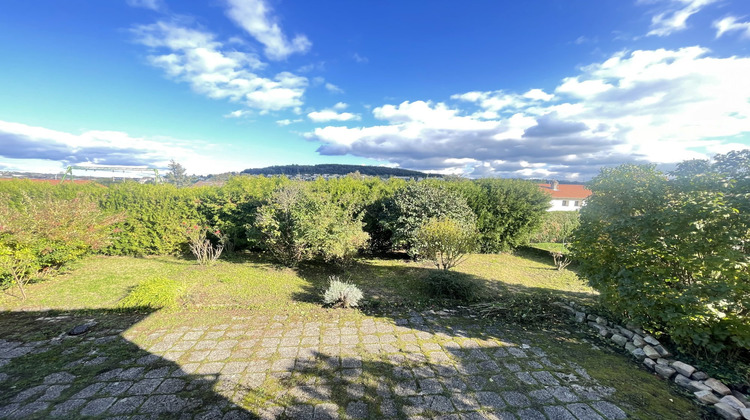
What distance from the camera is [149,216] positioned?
920 cm

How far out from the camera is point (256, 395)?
2.95m

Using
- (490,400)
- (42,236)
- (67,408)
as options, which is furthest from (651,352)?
(42,236)

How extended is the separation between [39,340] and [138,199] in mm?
6309

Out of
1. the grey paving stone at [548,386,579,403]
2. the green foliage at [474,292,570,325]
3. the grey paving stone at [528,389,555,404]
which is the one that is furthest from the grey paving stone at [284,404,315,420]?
the green foliage at [474,292,570,325]

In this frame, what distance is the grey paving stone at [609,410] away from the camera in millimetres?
2707

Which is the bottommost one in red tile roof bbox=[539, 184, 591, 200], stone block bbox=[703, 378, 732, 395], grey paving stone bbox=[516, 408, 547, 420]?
grey paving stone bbox=[516, 408, 547, 420]

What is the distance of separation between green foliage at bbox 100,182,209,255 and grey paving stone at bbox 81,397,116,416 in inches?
307

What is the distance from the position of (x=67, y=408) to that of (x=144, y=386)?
588 mm

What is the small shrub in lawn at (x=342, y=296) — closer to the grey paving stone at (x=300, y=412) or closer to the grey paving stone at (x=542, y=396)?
the grey paving stone at (x=300, y=412)

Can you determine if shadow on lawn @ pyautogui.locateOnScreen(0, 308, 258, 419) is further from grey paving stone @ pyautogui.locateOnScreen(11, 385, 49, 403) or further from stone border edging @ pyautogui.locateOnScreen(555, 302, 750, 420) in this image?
stone border edging @ pyautogui.locateOnScreen(555, 302, 750, 420)

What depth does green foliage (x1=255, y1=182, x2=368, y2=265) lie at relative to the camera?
24.5 ft

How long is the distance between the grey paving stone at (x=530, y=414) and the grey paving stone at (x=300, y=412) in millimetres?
2042

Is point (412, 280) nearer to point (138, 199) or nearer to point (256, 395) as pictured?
point (256, 395)

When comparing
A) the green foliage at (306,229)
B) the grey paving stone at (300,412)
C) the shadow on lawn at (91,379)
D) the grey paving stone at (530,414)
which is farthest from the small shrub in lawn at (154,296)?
the grey paving stone at (530,414)
